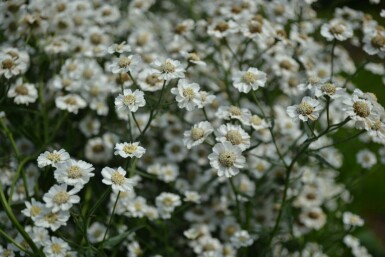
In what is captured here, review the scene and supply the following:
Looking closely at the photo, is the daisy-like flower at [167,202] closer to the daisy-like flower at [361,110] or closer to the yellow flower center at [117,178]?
the yellow flower center at [117,178]

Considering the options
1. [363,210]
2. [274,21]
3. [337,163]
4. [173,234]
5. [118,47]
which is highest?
[118,47]

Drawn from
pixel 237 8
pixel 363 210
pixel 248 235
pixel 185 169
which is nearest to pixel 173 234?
pixel 185 169

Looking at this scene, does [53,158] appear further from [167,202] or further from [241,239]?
[241,239]

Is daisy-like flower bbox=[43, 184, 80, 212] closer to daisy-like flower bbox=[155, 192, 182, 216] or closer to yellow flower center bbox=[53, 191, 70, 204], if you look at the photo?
yellow flower center bbox=[53, 191, 70, 204]

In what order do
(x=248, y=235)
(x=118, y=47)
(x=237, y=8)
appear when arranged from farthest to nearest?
(x=237, y=8) < (x=248, y=235) < (x=118, y=47)

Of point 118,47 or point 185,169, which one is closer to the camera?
point 118,47

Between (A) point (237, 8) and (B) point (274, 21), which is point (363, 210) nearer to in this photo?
(B) point (274, 21)

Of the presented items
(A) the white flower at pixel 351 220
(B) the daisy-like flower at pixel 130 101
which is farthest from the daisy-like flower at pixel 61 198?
(A) the white flower at pixel 351 220

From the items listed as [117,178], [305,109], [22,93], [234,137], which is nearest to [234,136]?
[234,137]
